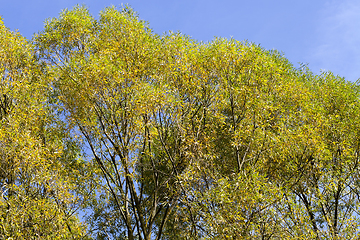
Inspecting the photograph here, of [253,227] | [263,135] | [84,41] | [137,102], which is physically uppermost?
[84,41]

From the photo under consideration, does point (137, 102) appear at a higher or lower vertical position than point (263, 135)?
higher

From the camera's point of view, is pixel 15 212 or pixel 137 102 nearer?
pixel 15 212

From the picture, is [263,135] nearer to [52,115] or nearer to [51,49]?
[52,115]

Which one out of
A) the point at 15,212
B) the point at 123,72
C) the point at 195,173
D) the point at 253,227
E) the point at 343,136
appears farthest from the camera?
the point at 343,136

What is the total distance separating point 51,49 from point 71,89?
441cm

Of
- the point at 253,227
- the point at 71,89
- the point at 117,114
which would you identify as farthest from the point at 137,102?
the point at 253,227

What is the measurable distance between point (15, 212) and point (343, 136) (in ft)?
53.9

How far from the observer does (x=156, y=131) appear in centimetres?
1592

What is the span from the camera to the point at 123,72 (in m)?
15.7

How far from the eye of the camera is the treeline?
45.8 feet

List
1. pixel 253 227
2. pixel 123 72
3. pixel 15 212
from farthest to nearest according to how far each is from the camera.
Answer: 1. pixel 123 72
2. pixel 15 212
3. pixel 253 227

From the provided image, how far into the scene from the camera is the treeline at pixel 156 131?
13953 mm

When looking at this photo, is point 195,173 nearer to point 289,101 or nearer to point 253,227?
point 253,227

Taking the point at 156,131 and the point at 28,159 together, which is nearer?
the point at 28,159
